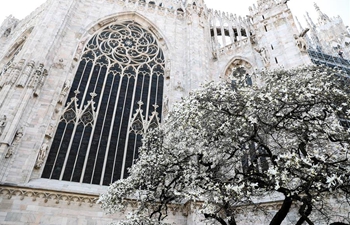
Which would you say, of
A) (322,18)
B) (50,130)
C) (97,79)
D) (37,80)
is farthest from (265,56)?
(322,18)

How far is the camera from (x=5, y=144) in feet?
36.0

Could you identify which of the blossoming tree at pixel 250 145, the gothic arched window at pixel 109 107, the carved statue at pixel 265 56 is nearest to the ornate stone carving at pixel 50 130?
the gothic arched window at pixel 109 107

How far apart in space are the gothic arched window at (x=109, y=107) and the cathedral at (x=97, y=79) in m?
0.06

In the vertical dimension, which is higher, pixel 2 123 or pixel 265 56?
pixel 265 56

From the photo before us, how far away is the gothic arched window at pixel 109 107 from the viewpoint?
12891 mm

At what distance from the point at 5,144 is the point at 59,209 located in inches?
144

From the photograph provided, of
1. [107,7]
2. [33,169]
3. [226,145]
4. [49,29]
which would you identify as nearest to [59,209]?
[33,169]

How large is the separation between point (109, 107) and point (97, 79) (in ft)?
7.71

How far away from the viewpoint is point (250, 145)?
25.5 ft

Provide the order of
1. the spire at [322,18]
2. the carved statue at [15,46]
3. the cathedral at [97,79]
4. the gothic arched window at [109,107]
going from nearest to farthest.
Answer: the cathedral at [97,79] → the gothic arched window at [109,107] → the carved statue at [15,46] → the spire at [322,18]

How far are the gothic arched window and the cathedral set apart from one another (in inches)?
2.4

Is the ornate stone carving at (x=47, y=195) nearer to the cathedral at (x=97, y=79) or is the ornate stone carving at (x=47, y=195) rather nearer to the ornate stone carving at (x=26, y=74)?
the cathedral at (x=97, y=79)

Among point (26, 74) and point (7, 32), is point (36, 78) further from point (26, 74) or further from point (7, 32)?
point (7, 32)

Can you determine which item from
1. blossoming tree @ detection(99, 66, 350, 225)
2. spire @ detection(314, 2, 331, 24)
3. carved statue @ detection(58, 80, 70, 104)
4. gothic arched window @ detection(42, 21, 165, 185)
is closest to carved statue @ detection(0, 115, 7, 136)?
gothic arched window @ detection(42, 21, 165, 185)
